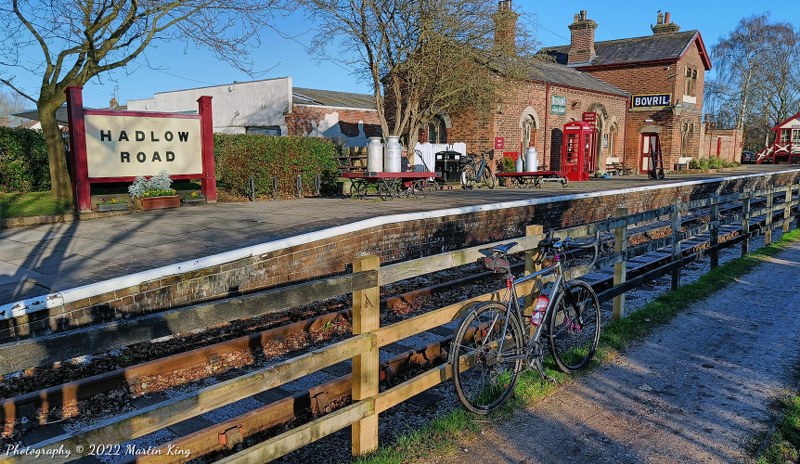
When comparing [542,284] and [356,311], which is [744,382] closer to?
[542,284]

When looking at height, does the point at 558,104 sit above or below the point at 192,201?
above

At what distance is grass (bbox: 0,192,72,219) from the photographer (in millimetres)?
10883

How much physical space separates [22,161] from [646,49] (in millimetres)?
32716

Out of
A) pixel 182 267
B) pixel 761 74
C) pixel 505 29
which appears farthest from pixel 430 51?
pixel 761 74

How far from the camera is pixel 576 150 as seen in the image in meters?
24.4

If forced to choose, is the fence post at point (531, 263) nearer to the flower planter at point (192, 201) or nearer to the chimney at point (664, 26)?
the flower planter at point (192, 201)

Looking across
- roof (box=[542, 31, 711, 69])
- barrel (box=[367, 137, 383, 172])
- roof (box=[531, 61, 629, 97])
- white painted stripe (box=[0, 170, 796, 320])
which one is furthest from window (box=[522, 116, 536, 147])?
white painted stripe (box=[0, 170, 796, 320])

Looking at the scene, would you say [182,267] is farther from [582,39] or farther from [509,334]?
[582,39]

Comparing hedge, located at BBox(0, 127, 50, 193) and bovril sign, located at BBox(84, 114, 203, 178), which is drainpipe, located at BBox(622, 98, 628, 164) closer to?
bovril sign, located at BBox(84, 114, 203, 178)

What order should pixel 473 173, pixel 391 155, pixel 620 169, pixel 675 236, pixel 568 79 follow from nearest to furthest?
pixel 675 236, pixel 391 155, pixel 473 173, pixel 568 79, pixel 620 169

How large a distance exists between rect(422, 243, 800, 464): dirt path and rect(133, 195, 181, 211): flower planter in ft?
32.6

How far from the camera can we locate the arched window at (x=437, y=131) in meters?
25.1

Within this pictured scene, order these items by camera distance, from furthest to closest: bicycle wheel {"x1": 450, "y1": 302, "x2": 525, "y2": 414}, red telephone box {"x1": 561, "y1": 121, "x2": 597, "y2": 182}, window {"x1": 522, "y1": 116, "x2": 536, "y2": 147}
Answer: window {"x1": 522, "y1": 116, "x2": 536, "y2": 147} → red telephone box {"x1": 561, "y1": 121, "x2": 597, "y2": 182} → bicycle wheel {"x1": 450, "y1": 302, "x2": 525, "y2": 414}

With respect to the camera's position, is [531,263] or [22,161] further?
[22,161]
